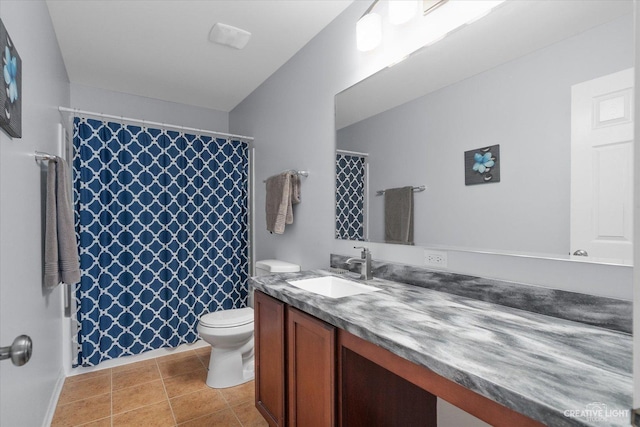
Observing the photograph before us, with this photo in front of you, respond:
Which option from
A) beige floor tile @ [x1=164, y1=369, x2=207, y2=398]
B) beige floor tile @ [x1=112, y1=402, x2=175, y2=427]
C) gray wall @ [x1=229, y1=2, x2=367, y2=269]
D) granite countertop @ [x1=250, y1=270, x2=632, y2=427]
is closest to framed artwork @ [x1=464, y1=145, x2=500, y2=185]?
granite countertop @ [x1=250, y1=270, x2=632, y2=427]

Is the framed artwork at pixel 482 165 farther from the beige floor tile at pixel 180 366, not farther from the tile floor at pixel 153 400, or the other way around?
the beige floor tile at pixel 180 366

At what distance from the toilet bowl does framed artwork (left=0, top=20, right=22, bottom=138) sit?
1.49 metres

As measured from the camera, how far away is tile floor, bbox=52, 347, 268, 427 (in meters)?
1.86

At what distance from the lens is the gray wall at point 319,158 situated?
109 centimetres

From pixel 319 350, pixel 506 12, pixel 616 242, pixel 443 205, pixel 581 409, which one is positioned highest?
pixel 506 12

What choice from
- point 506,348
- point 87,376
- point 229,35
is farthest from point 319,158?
point 87,376

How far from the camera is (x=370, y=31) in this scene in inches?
65.0

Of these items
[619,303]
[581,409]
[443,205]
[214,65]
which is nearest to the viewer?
[581,409]

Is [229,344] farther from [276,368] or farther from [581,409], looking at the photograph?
[581,409]

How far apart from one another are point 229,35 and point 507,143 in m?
1.96

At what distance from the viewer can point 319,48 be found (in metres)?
2.21

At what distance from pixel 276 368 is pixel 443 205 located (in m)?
1.08

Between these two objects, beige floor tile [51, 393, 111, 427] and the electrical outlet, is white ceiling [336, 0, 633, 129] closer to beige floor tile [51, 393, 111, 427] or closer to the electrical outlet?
the electrical outlet

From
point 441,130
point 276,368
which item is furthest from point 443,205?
point 276,368
